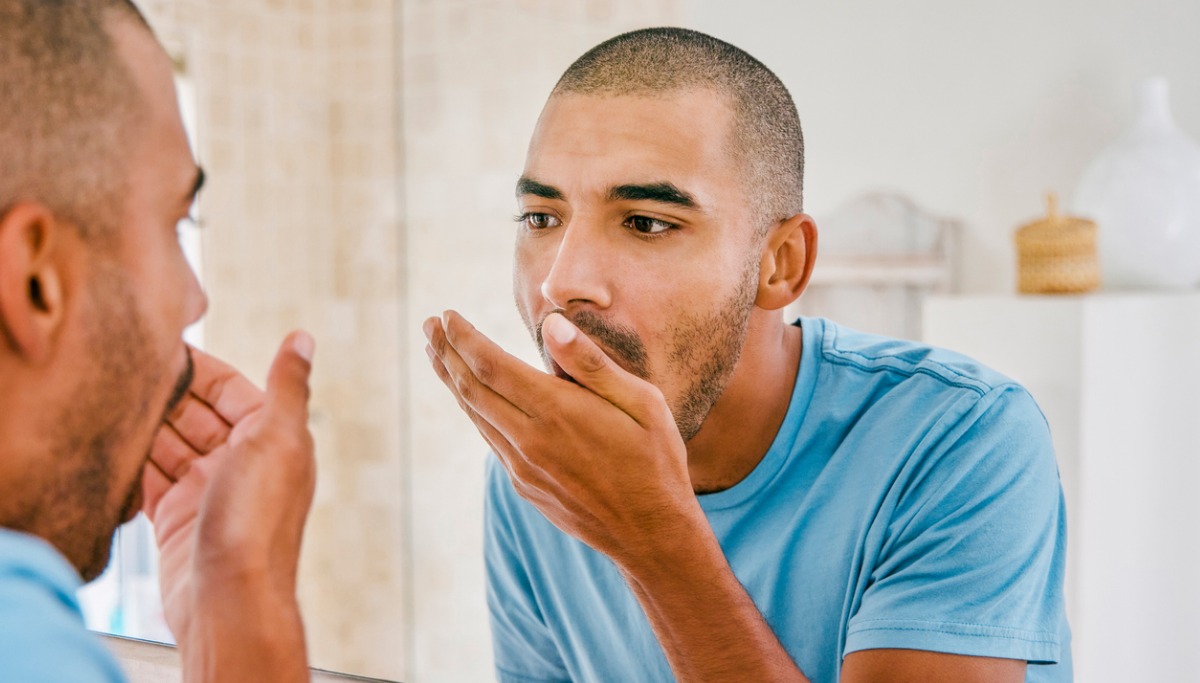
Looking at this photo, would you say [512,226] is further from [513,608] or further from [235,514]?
[235,514]

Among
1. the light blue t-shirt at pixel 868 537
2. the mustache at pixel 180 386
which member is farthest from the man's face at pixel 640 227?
the mustache at pixel 180 386

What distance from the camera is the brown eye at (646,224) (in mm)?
634

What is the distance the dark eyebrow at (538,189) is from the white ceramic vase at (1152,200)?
1118 mm

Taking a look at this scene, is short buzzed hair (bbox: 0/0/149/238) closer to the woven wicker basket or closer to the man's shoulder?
the man's shoulder

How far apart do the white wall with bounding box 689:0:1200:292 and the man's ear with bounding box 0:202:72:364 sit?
1.54 meters

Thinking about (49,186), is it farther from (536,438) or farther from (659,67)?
(659,67)

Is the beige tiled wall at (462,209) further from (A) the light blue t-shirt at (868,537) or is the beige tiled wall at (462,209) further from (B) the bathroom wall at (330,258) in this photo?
(A) the light blue t-shirt at (868,537)

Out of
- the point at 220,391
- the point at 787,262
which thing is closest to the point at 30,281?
the point at 220,391

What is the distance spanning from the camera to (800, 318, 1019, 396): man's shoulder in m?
0.70

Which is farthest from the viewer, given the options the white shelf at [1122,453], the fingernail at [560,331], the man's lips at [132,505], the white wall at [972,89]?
the white wall at [972,89]

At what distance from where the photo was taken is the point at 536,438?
1.82 feet

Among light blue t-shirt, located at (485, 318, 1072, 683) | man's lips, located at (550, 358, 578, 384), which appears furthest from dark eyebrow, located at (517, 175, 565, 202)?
light blue t-shirt, located at (485, 318, 1072, 683)

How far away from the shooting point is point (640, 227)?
64 cm

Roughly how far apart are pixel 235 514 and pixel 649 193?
1.04 ft
